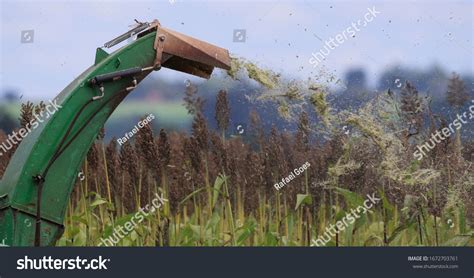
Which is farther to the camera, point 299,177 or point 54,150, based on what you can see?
point 299,177

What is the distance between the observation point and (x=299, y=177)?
6.34 meters

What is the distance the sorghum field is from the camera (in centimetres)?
617

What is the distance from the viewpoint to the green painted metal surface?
4.88 meters

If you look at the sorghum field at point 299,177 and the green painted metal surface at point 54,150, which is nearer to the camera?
the green painted metal surface at point 54,150

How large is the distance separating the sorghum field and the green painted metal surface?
101 centimetres

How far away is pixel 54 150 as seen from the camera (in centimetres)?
493

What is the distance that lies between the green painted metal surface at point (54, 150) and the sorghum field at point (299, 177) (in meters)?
1.01

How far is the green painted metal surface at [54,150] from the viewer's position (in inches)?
192

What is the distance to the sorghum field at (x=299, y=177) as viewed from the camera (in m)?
6.17

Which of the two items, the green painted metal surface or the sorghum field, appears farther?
the sorghum field

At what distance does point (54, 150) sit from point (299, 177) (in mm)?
2006

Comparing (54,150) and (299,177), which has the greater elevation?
Result: (299,177)

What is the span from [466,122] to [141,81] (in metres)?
2.48
